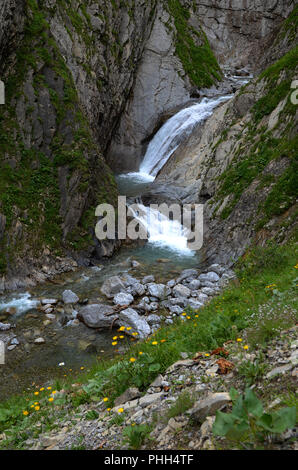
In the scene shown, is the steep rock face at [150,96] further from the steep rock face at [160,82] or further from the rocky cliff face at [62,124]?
the rocky cliff face at [62,124]

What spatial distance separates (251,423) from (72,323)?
8644 millimetres

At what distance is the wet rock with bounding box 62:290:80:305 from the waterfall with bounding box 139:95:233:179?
1619 centimetres

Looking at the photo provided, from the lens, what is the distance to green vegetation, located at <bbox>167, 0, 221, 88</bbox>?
34.0 meters

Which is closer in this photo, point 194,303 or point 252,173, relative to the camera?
point 194,303

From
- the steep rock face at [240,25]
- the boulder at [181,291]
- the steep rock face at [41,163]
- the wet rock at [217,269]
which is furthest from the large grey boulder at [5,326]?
the steep rock face at [240,25]

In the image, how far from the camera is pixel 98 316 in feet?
33.8

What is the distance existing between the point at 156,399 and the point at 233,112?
57.8 ft

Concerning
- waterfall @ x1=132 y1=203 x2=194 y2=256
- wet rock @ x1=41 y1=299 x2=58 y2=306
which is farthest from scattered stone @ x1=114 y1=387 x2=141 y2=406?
waterfall @ x1=132 y1=203 x2=194 y2=256

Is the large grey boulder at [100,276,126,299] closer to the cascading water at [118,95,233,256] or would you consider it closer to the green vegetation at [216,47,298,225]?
the green vegetation at [216,47,298,225]

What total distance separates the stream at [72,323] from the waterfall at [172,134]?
599cm

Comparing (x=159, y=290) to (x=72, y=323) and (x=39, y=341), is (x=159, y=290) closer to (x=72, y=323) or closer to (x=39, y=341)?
(x=72, y=323)

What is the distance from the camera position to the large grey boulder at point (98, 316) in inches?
399

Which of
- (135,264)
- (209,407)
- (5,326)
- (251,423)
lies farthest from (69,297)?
(251,423)
